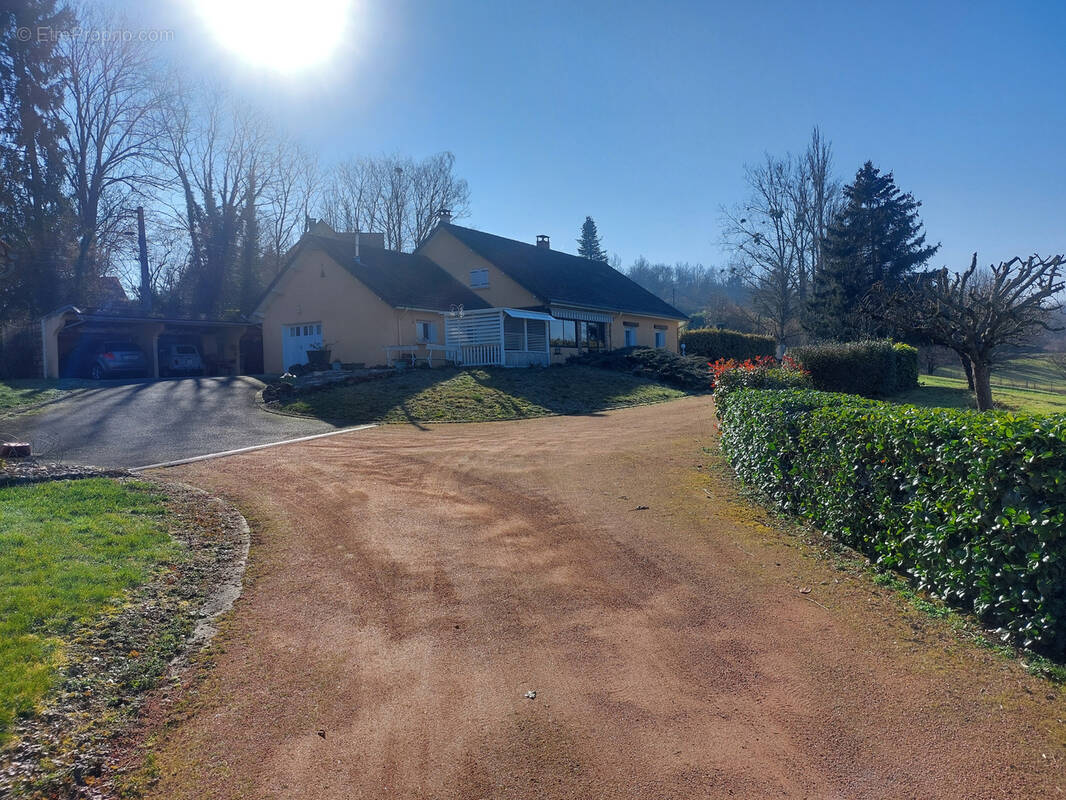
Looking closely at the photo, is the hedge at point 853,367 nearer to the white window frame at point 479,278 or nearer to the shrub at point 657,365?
the shrub at point 657,365

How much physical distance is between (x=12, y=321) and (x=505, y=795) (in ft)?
111

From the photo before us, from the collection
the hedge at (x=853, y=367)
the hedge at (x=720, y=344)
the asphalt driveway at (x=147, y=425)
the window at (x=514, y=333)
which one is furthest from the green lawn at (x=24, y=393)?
the hedge at (x=720, y=344)

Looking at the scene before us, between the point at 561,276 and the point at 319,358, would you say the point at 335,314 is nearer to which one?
the point at 319,358

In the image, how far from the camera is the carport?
945 inches

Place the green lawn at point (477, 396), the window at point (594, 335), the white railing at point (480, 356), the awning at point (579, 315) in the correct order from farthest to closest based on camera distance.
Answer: the window at point (594, 335)
the awning at point (579, 315)
the white railing at point (480, 356)
the green lawn at point (477, 396)

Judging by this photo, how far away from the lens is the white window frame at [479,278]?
30.8 meters

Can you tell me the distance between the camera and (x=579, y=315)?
98.2 feet

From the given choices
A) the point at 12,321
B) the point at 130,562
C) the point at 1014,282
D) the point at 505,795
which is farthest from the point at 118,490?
the point at 12,321

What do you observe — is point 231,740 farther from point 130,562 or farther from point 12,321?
point 12,321

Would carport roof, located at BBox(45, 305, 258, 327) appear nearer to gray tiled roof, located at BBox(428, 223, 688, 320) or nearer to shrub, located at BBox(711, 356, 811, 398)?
gray tiled roof, located at BBox(428, 223, 688, 320)

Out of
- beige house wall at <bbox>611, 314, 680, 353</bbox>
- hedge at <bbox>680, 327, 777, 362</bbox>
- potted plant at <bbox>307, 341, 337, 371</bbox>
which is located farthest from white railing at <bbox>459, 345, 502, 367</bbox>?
hedge at <bbox>680, 327, 777, 362</bbox>

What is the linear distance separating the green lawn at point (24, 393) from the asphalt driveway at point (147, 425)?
24.8 inches

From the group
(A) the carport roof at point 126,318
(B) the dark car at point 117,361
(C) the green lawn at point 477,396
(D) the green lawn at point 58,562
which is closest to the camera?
(D) the green lawn at point 58,562

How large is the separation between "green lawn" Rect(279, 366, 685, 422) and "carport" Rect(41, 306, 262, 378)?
12046 mm
